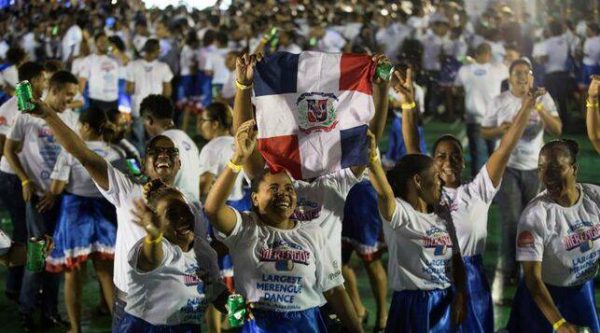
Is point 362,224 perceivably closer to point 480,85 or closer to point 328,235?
point 328,235

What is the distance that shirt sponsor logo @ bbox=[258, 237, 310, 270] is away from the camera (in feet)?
15.5

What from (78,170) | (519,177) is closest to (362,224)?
(519,177)

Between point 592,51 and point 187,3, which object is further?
point 187,3

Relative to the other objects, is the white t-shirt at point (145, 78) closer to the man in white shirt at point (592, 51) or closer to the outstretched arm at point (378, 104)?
the outstretched arm at point (378, 104)

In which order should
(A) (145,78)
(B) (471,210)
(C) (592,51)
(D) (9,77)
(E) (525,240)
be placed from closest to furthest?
1. (E) (525,240)
2. (B) (471,210)
3. (D) (9,77)
4. (A) (145,78)
5. (C) (592,51)

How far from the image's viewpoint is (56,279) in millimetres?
7371

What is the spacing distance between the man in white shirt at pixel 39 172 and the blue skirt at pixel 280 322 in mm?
2834

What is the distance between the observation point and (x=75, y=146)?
4.99 meters

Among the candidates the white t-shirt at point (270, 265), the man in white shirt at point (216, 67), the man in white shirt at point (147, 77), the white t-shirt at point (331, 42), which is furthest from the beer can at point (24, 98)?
the white t-shirt at point (331, 42)

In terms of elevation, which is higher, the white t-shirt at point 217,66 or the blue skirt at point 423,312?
the white t-shirt at point 217,66

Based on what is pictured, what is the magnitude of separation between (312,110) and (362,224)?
2.29 metres

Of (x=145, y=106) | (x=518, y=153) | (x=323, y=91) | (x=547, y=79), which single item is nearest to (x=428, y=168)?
(x=323, y=91)

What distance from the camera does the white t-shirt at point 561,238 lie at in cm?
524

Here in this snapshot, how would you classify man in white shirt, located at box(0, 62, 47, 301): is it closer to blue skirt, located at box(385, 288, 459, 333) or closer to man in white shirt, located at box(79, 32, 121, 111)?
blue skirt, located at box(385, 288, 459, 333)
